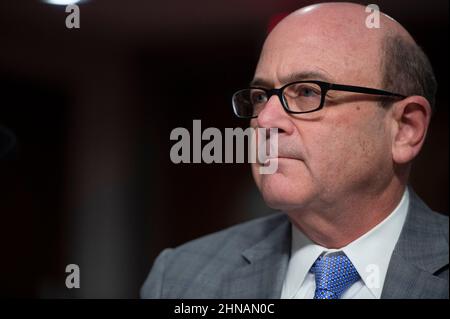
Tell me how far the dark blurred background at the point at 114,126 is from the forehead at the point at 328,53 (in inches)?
4.3

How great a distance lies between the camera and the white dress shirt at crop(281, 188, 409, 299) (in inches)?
35.2

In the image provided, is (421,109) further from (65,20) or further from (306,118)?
(65,20)

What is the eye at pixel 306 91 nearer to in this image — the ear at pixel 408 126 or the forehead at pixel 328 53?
the forehead at pixel 328 53

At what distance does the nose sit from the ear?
0.60ft

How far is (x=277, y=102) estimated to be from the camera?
0.82 meters

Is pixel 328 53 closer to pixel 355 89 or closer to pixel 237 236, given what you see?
pixel 355 89

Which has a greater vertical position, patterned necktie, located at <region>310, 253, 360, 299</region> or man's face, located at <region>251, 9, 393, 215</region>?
man's face, located at <region>251, 9, 393, 215</region>

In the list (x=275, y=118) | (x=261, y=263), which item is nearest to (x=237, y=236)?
(x=261, y=263)

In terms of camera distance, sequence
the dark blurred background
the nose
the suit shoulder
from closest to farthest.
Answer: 1. the nose
2. the dark blurred background
3. the suit shoulder

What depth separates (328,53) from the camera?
812 mm

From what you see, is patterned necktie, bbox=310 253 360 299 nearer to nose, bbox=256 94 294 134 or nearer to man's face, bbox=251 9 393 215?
man's face, bbox=251 9 393 215

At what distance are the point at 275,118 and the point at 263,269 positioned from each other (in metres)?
0.32

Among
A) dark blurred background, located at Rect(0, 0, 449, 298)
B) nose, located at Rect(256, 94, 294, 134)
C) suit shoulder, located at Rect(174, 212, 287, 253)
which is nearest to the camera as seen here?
nose, located at Rect(256, 94, 294, 134)

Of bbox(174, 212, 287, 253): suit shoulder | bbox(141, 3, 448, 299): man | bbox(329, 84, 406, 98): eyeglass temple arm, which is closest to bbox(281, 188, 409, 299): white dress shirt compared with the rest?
bbox(141, 3, 448, 299): man
